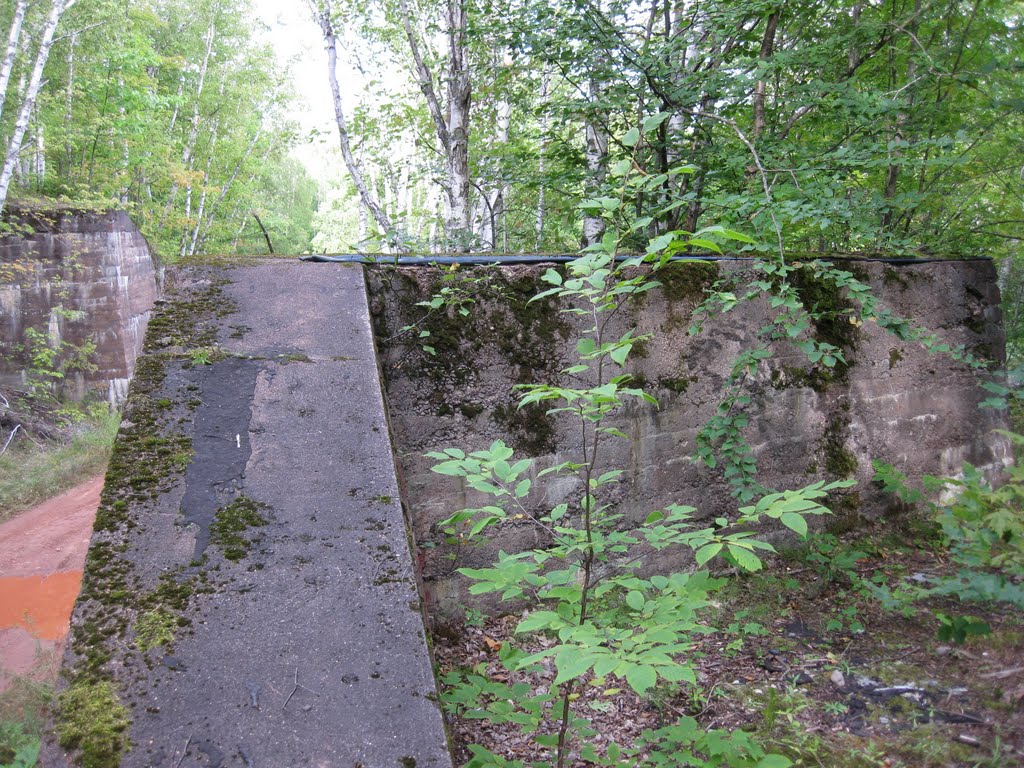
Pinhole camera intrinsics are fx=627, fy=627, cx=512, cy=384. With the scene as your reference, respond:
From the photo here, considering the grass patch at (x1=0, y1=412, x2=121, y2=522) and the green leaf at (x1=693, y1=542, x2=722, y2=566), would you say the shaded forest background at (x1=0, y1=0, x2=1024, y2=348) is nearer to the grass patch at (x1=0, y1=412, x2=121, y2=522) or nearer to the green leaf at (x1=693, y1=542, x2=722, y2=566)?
the green leaf at (x1=693, y1=542, x2=722, y2=566)

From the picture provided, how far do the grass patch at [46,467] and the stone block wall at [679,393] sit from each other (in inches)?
237

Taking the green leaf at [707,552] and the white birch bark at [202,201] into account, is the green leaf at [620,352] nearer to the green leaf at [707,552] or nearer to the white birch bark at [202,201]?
the green leaf at [707,552]

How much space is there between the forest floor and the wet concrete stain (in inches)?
47.1

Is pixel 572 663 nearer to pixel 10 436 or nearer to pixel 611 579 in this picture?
pixel 611 579

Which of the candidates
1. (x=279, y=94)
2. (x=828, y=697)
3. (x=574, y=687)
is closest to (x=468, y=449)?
(x=574, y=687)

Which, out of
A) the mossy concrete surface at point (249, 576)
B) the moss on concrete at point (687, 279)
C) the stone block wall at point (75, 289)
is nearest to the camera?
the mossy concrete surface at point (249, 576)

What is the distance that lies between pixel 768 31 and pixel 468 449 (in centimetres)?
429

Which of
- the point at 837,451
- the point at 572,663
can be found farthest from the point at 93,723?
the point at 837,451

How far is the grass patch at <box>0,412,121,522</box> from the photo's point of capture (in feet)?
23.7

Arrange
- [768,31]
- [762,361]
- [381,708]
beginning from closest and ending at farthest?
[381,708]
[762,361]
[768,31]

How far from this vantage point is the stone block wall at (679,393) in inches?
117

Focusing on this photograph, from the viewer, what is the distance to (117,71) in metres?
14.9

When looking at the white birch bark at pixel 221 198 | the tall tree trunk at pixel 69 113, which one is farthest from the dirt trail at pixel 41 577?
the white birch bark at pixel 221 198

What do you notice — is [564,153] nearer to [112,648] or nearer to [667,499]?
[667,499]
